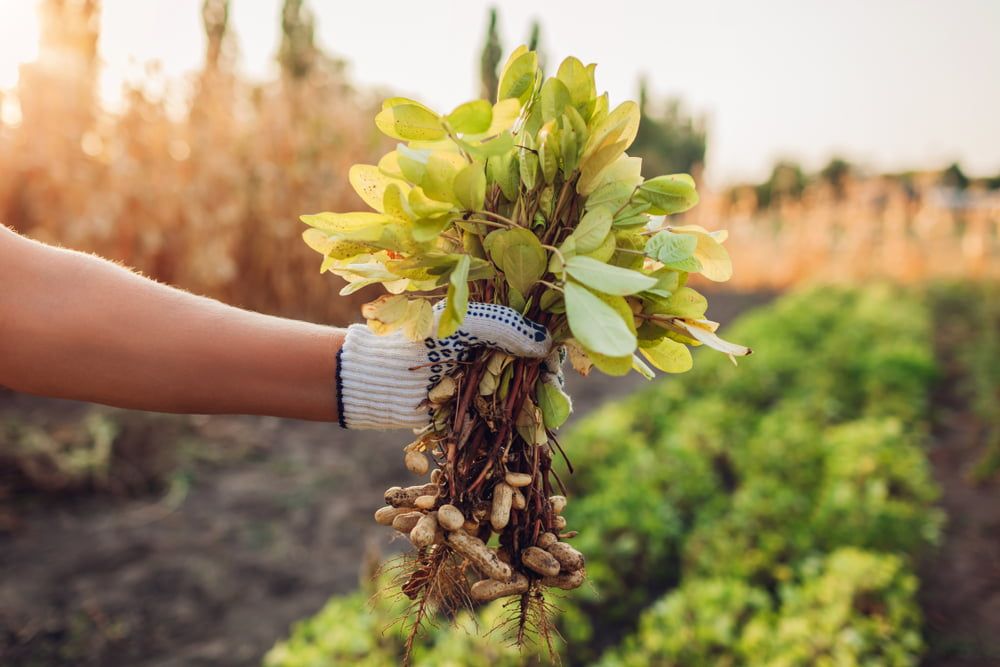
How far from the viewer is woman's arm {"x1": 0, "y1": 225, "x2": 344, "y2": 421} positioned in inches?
44.0

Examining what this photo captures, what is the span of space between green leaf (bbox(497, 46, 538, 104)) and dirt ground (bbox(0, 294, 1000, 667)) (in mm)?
1483

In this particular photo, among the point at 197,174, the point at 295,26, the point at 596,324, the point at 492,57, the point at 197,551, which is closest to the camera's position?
the point at 596,324

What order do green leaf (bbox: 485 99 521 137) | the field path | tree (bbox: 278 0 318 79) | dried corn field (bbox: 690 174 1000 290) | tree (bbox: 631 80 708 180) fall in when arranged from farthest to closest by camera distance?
tree (bbox: 631 80 708 180) < dried corn field (bbox: 690 174 1000 290) < tree (bbox: 278 0 318 79) < the field path < green leaf (bbox: 485 99 521 137)

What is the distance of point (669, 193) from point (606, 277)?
0.68ft

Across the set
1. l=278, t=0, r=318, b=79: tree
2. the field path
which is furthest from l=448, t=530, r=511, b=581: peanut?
l=278, t=0, r=318, b=79: tree

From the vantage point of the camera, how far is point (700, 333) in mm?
993

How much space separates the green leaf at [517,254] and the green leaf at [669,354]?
9.0 inches

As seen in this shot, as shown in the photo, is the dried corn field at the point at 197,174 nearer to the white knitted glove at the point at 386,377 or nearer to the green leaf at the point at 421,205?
the white knitted glove at the point at 386,377

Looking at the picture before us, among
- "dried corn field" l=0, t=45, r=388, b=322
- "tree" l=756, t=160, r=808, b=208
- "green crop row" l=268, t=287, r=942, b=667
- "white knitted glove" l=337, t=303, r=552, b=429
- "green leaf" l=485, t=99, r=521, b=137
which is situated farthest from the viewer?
"tree" l=756, t=160, r=808, b=208

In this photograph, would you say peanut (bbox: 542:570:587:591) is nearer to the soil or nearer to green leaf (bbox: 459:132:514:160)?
green leaf (bbox: 459:132:514:160)

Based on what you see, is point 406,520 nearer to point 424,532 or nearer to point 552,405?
point 424,532

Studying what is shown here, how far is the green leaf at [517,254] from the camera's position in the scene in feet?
3.13

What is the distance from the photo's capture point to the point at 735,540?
288 cm

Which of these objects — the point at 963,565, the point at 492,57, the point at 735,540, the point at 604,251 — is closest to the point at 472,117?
the point at 604,251
